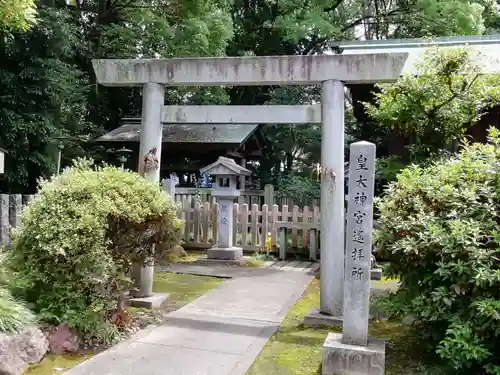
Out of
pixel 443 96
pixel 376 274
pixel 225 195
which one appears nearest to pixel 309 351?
pixel 376 274

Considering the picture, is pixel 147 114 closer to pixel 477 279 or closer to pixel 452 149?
pixel 477 279

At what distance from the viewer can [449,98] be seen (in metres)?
7.65

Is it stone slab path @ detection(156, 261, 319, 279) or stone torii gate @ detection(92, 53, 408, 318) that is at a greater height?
stone torii gate @ detection(92, 53, 408, 318)

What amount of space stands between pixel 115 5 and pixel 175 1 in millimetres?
2690

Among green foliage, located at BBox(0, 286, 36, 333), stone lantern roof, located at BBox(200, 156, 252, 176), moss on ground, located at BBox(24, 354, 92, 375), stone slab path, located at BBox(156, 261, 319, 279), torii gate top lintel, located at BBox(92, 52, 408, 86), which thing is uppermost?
torii gate top lintel, located at BBox(92, 52, 408, 86)

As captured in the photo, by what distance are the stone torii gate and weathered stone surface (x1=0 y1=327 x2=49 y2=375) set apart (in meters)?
2.01

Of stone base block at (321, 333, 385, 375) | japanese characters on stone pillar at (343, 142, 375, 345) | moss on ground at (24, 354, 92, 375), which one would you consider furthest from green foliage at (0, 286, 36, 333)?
japanese characters on stone pillar at (343, 142, 375, 345)

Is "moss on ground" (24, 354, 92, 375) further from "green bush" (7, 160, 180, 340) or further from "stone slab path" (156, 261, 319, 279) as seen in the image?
"stone slab path" (156, 261, 319, 279)

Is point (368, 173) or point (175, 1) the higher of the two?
point (175, 1)

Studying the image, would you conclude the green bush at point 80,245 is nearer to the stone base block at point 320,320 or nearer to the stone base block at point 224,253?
the stone base block at point 320,320

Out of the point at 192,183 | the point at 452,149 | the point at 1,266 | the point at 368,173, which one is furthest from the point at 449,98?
the point at 192,183

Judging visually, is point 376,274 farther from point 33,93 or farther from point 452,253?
point 33,93

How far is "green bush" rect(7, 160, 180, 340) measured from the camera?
4402mm

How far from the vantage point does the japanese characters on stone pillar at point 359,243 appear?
418cm
